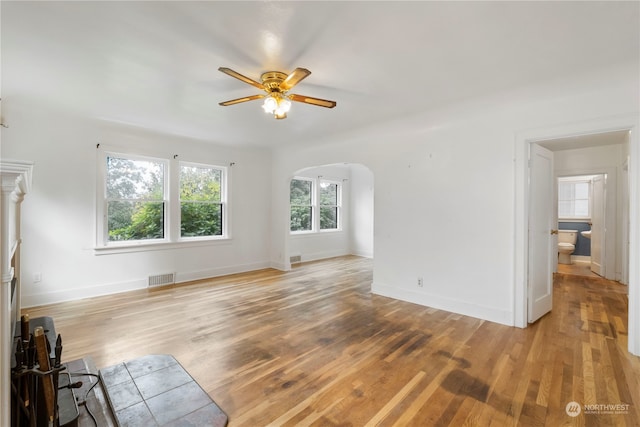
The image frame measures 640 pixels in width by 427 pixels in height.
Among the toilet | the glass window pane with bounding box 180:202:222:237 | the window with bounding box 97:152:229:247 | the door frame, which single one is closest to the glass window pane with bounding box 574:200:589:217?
the toilet

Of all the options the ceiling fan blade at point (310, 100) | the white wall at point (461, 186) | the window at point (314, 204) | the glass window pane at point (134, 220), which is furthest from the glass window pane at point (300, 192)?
the ceiling fan blade at point (310, 100)

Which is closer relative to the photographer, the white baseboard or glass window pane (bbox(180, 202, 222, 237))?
glass window pane (bbox(180, 202, 222, 237))

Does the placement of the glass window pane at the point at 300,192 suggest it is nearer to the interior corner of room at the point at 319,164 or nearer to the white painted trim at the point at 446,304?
the interior corner of room at the point at 319,164

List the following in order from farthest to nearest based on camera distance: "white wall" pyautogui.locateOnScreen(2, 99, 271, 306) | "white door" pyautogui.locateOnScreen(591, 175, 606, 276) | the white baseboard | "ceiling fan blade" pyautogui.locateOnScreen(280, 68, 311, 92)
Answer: the white baseboard < "white door" pyautogui.locateOnScreen(591, 175, 606, 276) < "white wall" pyautogui.locateOnScreen(2, 99, 271, 306) < "ceiling fan blade" pyautogui.locateOnScreen(280, 68, 311, 92)

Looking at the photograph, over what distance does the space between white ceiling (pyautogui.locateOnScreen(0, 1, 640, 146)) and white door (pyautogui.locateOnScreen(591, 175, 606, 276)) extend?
4374 mm

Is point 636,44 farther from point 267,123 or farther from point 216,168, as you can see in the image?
point 216,168

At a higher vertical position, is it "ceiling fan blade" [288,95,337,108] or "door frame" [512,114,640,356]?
"ceiling fan blade" [288,95,337,108]

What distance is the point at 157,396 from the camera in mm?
2070

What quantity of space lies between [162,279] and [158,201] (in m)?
1.32

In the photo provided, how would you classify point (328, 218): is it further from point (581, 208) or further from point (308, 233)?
point (581, 208)

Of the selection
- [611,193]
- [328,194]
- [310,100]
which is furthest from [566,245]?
[310,100]

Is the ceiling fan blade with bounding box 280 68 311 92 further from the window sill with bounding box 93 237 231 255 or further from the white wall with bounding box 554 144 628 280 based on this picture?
the white wall with bounding box 554 144 628 280

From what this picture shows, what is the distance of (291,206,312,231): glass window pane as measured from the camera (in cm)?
728

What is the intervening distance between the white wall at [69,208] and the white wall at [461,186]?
11.2 feet
